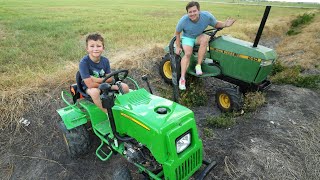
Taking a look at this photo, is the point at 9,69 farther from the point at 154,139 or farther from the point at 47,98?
the point at 154,139

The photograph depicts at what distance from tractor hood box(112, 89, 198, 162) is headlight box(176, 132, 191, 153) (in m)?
0.05

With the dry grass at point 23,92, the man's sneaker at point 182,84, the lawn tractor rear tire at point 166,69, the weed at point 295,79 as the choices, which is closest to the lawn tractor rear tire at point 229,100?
the man's sneaker at point 182,84

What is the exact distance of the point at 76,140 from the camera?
146 inches

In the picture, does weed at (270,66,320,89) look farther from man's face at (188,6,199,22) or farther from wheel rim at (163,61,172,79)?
man's face at (188,6,199,22)

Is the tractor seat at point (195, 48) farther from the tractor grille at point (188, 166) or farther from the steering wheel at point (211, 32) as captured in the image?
the tractor grille at point (188, 166)

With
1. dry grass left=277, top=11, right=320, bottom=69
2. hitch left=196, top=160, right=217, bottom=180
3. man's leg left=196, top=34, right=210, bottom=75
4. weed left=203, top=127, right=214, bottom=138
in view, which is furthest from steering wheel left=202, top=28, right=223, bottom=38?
dry grass left=277, top=11, right=320, bottom=69

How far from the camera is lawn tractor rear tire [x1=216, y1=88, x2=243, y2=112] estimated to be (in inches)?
183

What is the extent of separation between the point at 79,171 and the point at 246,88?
3238mm

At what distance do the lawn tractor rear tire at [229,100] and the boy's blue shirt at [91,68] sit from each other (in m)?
2.15

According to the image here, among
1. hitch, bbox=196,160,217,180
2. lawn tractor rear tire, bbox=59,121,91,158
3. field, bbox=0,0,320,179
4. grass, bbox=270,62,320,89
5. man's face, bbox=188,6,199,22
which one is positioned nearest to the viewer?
hitch, bbox=196,160,217,180

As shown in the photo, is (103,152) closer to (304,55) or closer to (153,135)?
(153,135)

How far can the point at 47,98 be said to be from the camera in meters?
4.89

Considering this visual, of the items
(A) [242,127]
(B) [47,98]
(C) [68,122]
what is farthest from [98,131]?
(A) [242,127]

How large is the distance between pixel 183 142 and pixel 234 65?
8.79 ft
